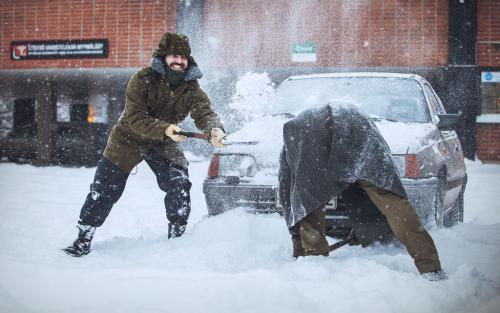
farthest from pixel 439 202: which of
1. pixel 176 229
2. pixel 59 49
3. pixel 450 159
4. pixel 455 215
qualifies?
pixel 59 49

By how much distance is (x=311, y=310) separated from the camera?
2.71 metres

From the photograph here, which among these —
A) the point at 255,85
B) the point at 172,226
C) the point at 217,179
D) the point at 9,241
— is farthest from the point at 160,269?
the point at 255,85

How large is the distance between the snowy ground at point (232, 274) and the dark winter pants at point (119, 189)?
0.85ft

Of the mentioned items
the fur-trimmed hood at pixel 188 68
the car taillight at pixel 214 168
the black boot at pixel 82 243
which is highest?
the fur-trimmed hood at pixel 188 68

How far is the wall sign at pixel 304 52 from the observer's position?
40.8 ft

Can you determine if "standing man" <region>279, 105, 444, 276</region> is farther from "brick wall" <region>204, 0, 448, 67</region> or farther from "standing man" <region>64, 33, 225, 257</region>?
"brick wall" <region>204, 0, 448, 67</region>

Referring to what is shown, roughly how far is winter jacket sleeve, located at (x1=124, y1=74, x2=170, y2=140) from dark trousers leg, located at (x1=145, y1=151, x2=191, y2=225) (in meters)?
0.42

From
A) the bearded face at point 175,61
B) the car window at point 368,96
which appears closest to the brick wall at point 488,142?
the car window at point 368,96

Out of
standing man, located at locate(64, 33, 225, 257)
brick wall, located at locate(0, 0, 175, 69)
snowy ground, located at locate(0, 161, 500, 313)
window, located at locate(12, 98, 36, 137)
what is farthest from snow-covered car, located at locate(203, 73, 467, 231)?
window, located at locate(12, 98, 36, 137)

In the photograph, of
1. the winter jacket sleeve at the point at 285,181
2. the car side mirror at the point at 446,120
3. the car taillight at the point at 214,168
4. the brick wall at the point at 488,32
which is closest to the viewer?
the winter jacket sleeve at the point at 285,181

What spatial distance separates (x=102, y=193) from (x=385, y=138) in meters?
2.27

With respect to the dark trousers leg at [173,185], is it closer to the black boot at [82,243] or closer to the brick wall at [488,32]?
the black boot at [82,243]

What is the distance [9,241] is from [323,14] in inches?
372

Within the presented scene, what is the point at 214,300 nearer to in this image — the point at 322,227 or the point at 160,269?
the point at 160,269
